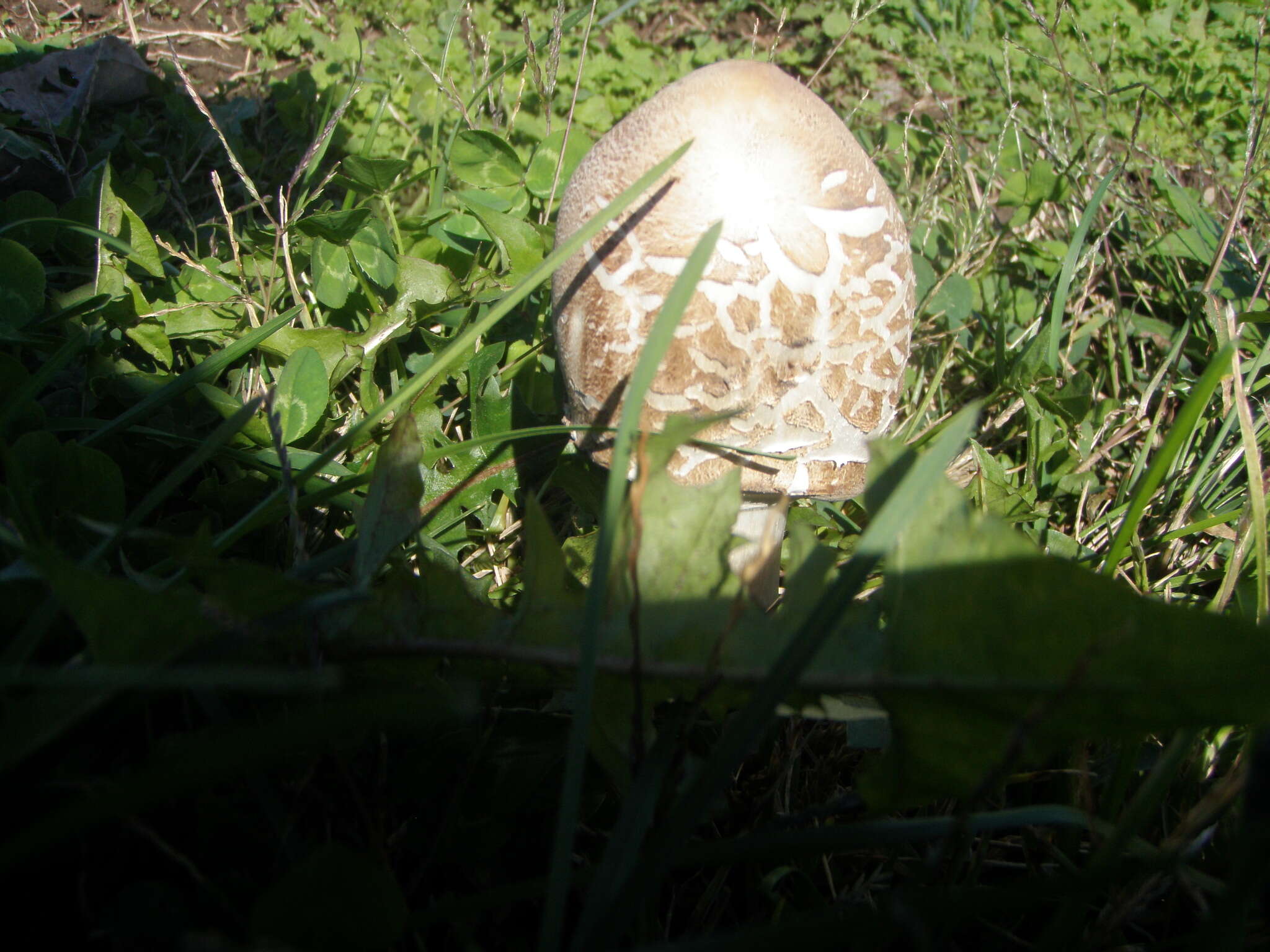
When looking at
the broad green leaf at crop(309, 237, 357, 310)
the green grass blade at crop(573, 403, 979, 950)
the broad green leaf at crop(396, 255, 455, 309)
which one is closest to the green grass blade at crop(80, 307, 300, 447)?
the broad green leaf at crop(309, 237, 357, 310)

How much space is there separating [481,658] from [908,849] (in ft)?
2.49

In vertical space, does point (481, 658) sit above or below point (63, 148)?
below

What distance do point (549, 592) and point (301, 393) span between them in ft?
3.32

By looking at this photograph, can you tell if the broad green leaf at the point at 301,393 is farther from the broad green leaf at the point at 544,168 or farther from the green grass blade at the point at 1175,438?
the green grass blade at the point at 1175,438

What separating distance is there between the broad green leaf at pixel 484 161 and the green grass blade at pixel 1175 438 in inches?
64.4

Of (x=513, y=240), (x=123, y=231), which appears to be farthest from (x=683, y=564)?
(x=123, y=231)

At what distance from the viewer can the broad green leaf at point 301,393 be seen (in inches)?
72.2

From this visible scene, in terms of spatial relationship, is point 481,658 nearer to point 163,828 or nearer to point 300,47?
point 163,828

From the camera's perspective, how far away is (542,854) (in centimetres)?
125

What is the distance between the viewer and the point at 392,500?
3.89 ft

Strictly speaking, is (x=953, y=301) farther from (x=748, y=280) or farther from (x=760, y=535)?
(x=748, y=280)

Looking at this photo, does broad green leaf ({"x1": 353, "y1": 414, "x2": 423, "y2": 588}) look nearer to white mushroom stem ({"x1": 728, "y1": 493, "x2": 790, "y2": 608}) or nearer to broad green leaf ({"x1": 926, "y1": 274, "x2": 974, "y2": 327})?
white mushroom stem ({"x1": 728, "y1": 493, "x2": 790, "y2": 608})

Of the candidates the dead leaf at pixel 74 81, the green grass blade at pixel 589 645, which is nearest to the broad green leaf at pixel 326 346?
the green grass blade at pixel 589 645

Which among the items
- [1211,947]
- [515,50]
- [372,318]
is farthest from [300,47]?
[1211,947]
